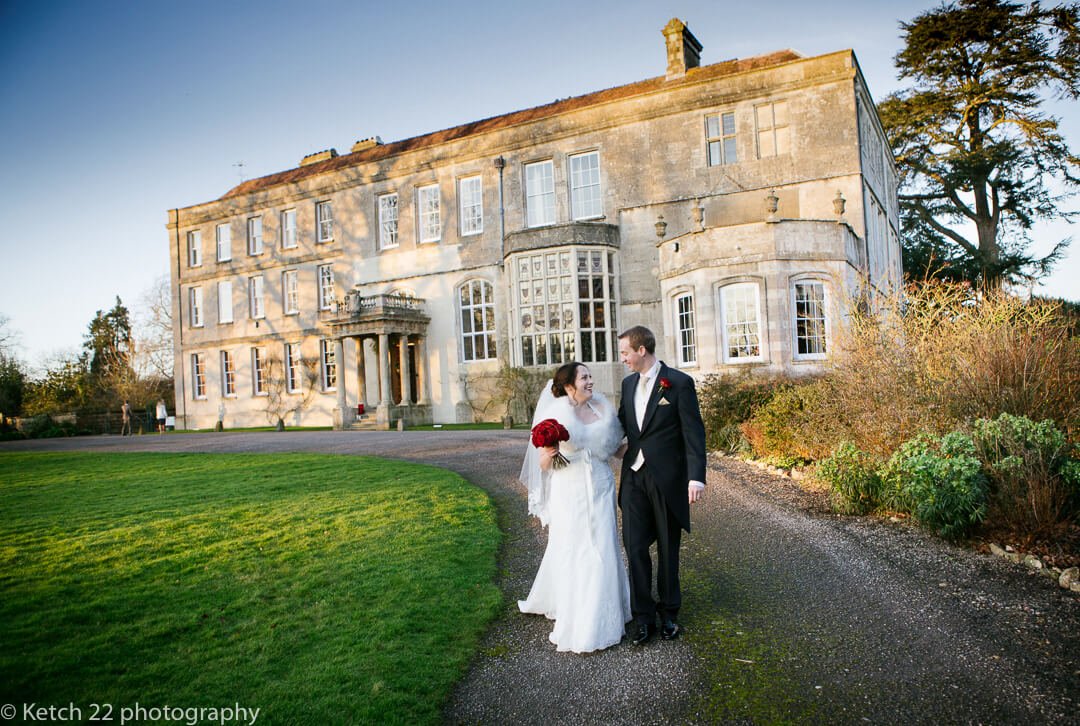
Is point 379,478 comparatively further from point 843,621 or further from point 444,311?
point 444,311

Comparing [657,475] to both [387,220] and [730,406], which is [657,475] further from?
[387,220]

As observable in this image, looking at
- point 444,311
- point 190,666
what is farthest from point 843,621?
point 444,311

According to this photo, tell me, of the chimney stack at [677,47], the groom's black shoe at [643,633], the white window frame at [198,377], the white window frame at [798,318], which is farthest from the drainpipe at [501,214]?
the groom's black shoe at [643,633]

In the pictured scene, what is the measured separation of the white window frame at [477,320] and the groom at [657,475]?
2046 centimetres

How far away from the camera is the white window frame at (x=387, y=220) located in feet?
91.9

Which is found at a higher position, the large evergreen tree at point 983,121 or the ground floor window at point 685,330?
the large evergreen tree at point 983,121

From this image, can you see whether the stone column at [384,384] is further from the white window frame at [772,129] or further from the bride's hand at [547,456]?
the bride's hand at [547,456]

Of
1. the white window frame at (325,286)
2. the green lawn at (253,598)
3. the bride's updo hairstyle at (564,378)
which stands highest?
the white window frame at (325,286)

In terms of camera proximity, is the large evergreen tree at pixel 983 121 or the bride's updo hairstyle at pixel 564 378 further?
the large evergreen tree at pixel 983 121

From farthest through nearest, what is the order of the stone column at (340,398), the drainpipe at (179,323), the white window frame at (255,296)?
the drainpipe at (179,323) < the white window frame at (255,296) < the stone column at (340,398)

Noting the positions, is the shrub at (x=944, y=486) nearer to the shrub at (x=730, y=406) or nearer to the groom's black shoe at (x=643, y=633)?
the groom's black shoe at (x=643, y=633)

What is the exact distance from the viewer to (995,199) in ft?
102

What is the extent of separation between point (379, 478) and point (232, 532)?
3.41m

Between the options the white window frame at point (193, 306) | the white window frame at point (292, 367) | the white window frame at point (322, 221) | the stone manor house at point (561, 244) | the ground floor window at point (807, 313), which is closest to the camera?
the ground floor window at point (807, 313)
